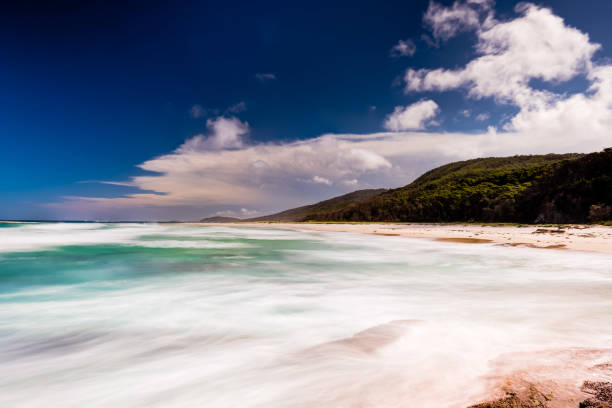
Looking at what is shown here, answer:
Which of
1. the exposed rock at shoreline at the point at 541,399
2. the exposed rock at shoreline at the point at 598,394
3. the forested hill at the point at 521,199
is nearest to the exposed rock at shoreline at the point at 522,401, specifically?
the exposed rock at shoreline at the point at 541,399

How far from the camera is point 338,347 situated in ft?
12.3

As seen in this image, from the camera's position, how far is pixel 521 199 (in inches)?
1549

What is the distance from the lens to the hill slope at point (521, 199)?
30.2 metres

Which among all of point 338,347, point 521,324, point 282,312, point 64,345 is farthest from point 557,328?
point 64,345

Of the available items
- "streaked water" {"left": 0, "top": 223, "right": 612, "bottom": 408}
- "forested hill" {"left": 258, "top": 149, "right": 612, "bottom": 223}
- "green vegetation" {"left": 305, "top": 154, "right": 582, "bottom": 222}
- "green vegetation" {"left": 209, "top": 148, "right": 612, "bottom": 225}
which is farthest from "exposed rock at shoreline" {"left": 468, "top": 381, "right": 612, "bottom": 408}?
"green vegetation" {"left": 305, "top": 154, "right": 582, "bottom": 222}

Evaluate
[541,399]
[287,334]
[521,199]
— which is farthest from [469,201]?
[541,399]

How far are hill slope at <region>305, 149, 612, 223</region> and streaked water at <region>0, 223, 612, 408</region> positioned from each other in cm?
2887

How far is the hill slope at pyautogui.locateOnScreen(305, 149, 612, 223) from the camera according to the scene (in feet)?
99.0

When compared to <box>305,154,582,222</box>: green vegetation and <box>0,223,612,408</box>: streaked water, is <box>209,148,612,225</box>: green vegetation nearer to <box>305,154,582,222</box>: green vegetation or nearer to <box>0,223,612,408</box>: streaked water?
<box>305,154,582,222</box>: green vegetation

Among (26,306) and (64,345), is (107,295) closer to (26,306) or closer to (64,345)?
(26,306)

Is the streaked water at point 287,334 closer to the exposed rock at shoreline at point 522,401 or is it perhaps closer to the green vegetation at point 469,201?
the exposed rock at shoreline at point 522,401

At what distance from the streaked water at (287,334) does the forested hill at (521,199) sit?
28.9 m

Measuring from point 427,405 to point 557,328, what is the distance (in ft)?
10.4

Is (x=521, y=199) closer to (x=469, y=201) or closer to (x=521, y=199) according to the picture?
(x=521, y=199)
